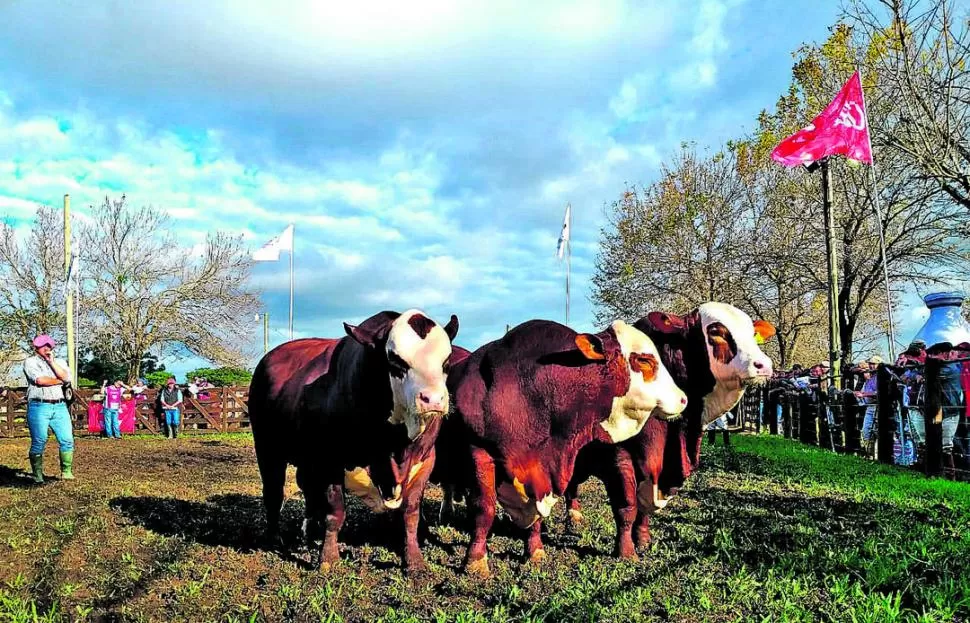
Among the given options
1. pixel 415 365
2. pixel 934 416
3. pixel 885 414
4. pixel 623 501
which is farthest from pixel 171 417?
pixel 934 416

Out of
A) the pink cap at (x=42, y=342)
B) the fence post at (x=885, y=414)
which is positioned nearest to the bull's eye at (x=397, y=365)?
the pink cap at (x=42, y=342)

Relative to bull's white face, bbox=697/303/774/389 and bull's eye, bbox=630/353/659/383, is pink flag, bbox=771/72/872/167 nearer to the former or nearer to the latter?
bull's white face, bbox=697/303/774/389

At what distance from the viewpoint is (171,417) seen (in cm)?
2116

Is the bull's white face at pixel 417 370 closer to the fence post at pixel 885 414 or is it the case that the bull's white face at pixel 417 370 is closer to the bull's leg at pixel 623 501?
the bull's leg at pixel 623 501

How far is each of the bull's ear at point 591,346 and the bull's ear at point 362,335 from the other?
1.46 metres

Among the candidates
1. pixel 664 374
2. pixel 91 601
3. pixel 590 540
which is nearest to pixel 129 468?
pixel 91 601

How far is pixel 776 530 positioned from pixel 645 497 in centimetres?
151

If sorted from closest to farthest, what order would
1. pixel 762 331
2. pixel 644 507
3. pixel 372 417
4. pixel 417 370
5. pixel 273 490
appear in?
pixel 417 370, pixel 372 417, pixel 644 507, pixel 762 331, pixel 273 490

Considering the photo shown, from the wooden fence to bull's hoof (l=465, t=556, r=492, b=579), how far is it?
1827 cm

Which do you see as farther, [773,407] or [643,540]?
[773,407]

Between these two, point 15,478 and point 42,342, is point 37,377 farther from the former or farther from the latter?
point 15,478

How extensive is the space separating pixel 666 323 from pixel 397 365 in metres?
2.46

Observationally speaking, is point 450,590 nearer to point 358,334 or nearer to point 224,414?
point 358,334

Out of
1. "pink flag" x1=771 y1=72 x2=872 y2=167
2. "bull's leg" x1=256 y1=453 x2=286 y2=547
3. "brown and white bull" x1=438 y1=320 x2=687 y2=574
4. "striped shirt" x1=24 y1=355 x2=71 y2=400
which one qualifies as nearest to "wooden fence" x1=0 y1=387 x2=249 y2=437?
"striped shirt" x1=24 y1=355 x2=71 y2=400
